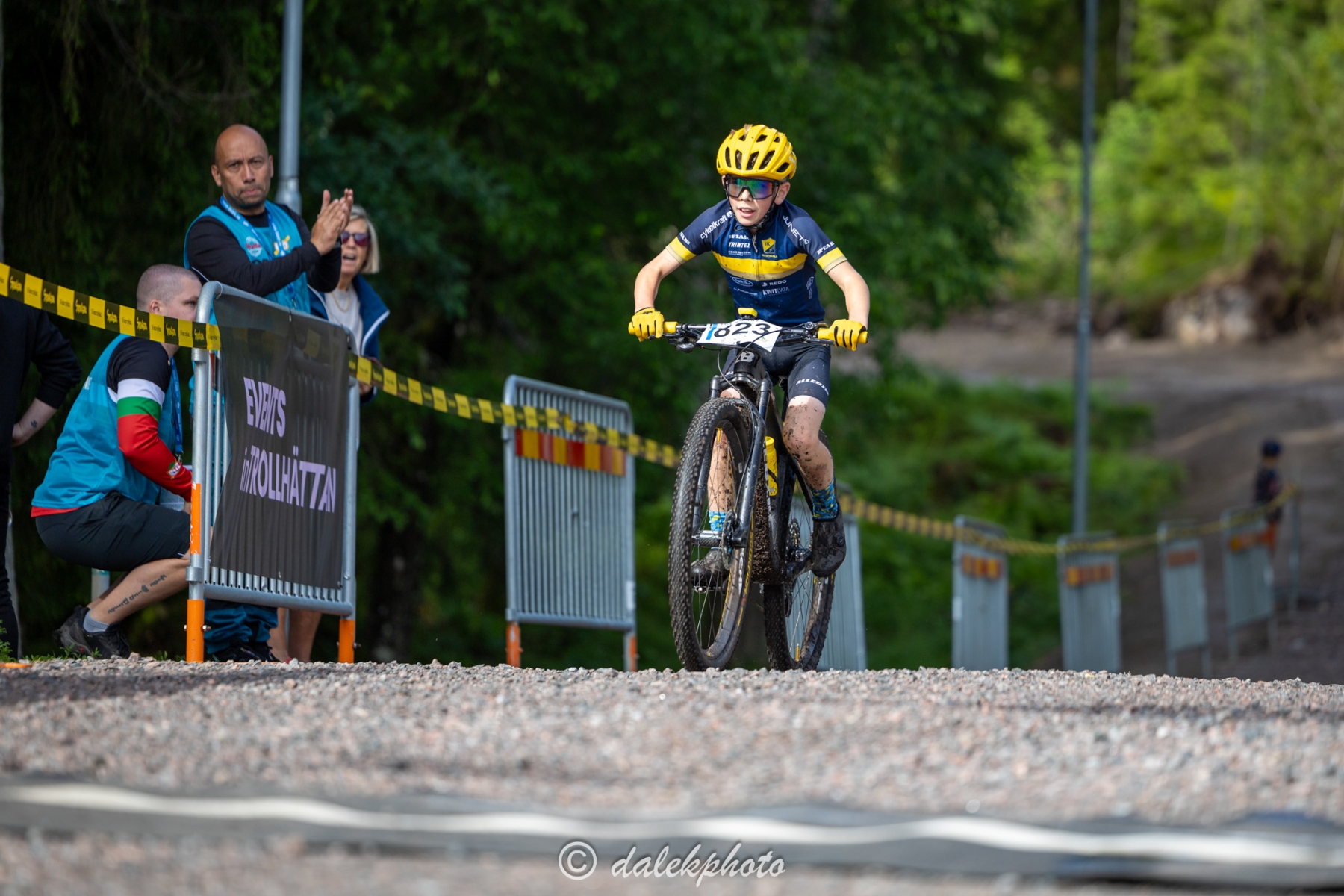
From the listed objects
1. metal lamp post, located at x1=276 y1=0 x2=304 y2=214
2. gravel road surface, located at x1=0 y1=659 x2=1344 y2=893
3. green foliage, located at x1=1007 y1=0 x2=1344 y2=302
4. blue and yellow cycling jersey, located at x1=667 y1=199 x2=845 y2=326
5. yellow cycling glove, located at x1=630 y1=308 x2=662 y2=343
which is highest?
green foliage, located at x1=1007 y1=0 x2=1344 y2=302

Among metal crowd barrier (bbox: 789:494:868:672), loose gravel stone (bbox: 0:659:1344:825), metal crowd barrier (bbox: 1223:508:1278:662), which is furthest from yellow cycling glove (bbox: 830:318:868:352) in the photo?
metal crowd barrier (bbox: 1223:508:1278:662)

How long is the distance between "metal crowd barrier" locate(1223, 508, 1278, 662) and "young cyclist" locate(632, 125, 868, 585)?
35.8 ft

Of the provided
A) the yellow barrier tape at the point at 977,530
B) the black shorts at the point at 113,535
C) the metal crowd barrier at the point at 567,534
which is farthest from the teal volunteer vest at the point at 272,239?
the yellow barrier tape at the point at 977,530

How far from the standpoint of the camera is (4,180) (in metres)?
10.4

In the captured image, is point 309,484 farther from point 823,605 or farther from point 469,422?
point 469,422

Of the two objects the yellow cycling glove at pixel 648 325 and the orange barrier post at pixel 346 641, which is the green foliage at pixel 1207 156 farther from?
the yellow cycling glove at pixel 648 325

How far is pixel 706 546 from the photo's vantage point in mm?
6625

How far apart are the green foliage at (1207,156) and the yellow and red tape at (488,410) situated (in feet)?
104

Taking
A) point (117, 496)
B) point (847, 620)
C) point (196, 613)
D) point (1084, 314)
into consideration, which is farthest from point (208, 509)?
point (1084, 314)

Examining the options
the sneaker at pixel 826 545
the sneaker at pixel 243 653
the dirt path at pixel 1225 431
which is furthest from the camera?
the dirt path at pixel 1225 431

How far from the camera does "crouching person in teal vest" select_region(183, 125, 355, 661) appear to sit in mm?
7254

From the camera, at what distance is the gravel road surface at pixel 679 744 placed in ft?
12.5

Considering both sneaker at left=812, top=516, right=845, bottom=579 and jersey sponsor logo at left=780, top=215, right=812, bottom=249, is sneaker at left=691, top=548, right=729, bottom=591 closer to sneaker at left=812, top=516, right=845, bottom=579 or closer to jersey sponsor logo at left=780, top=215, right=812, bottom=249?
sneaker at left=812, top=516, right=845, bottom=579

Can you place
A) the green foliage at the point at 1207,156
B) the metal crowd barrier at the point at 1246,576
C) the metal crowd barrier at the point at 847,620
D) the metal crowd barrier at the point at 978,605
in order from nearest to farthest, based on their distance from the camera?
the metal crowd barrier at the point at 847,620 → the metal crowd barrier at the point at 978,605 → the metal crowd barrier at the point at 1246,576 → the green foliage at the point at 1207,156
